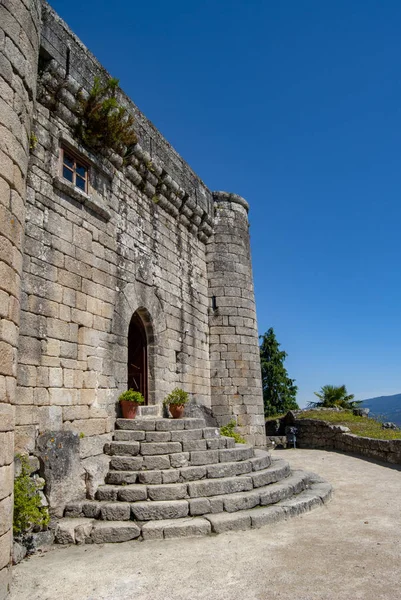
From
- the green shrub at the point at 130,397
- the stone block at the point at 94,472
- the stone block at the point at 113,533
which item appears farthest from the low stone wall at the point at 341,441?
the stone block at the point at 113,533

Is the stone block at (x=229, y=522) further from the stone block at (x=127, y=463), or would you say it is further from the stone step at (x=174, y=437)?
the stone step at (x=174, y=437)

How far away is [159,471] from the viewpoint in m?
6.45

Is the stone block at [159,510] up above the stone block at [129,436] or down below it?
below

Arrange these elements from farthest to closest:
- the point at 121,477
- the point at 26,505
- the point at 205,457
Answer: the point at 205,457 → the point at 121,477 → the point at 26,505

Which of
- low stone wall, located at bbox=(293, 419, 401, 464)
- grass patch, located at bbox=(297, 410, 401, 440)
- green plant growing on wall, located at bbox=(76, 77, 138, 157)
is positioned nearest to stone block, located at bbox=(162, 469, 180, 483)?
green plant growing on wall, located at bbox=(76, 77, 138, 157)

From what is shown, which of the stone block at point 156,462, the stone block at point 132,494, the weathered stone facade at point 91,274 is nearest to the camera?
the weathered stone facade at point 91,274

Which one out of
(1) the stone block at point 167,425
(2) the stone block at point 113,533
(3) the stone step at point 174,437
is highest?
(1) the stone block at point 167,425

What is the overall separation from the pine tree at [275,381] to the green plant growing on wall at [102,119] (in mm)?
23198

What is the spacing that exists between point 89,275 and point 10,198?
126 inches

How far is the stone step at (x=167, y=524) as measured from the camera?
5344 mm

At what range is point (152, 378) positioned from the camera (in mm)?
9211

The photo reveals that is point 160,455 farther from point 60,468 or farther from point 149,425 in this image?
point 60,468

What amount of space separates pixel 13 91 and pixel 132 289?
4630 mm

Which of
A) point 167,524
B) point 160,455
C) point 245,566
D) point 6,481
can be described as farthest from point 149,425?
point 6,481
